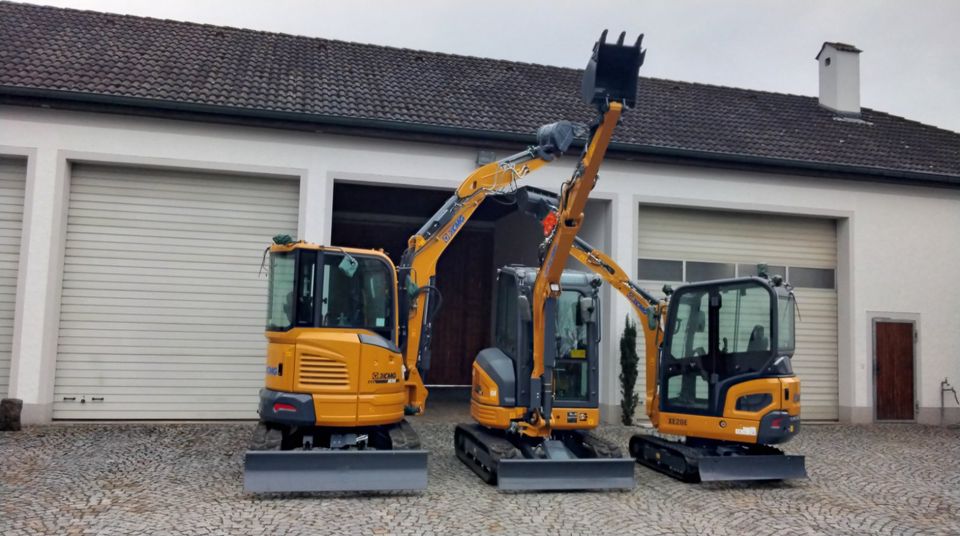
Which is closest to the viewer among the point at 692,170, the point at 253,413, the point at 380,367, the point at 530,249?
the point at 380,367

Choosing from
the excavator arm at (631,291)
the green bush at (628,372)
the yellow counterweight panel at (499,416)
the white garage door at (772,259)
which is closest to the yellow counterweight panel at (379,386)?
the yellow counterweight panel at (499,416)

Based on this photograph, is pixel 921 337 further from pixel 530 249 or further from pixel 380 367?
pixel 380 367

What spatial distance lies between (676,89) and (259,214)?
984 cm

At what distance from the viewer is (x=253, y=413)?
12.3 metres

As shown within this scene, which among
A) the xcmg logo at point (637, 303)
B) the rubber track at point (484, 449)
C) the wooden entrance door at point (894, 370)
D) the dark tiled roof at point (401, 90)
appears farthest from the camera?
the wooden entrance door at point (894, 370)

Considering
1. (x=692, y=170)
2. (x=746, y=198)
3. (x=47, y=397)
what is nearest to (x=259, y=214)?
(x=47, y=397)

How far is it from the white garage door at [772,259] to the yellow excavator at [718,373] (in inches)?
177

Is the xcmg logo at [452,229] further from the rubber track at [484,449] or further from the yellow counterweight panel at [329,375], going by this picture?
the rubber track at [484,449]

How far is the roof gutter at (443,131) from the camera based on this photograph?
37.5 ft

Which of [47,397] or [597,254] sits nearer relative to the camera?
[597,254]

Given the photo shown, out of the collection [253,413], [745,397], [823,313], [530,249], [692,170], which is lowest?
[253,413]

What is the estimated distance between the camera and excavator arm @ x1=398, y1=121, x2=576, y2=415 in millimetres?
8617

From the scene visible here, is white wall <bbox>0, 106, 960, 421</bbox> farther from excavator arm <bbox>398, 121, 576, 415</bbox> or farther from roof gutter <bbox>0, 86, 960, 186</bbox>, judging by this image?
excavator arm <bbox>398, 121, 576, 415</bbox>

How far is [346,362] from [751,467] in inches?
179
